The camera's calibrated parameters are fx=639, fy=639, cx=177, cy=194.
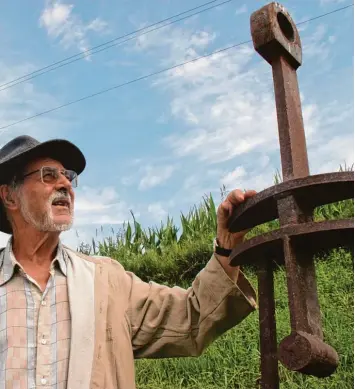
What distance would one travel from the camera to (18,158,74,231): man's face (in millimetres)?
2660

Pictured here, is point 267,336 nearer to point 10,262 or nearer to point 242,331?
point 10,262

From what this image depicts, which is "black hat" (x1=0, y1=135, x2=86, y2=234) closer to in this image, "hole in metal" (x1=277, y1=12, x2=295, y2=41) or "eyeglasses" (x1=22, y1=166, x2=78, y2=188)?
"eyeglasses" (x1=22, y1=166, x2=78, y2=188)

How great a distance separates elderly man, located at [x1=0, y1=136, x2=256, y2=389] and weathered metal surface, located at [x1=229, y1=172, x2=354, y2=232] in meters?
0.12

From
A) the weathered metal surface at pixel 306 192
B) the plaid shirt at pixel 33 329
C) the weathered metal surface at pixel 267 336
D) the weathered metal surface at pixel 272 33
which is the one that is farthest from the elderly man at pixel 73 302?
the weathered metal surface at pixel 272 33

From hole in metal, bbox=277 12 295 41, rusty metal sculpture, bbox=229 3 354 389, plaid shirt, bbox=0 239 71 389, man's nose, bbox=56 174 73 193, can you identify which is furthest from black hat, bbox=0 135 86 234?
hole in metal, bbox=277 12 295 41

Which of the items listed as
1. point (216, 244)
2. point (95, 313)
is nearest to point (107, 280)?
point (95, 313)

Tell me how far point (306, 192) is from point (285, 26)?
62 centimetres

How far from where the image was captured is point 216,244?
89.5 inches

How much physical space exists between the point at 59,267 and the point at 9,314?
0.28m

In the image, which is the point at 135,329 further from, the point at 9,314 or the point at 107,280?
the point at 9,314

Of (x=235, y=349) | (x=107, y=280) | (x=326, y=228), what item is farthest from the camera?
(x=235, y=349)

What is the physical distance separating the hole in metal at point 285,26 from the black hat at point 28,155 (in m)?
1.18

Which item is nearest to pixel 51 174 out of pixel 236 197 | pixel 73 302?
pixel 73 302

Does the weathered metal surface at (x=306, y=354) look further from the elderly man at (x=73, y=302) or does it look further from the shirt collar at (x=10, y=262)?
the shirt collar at (x=10, y=262)
